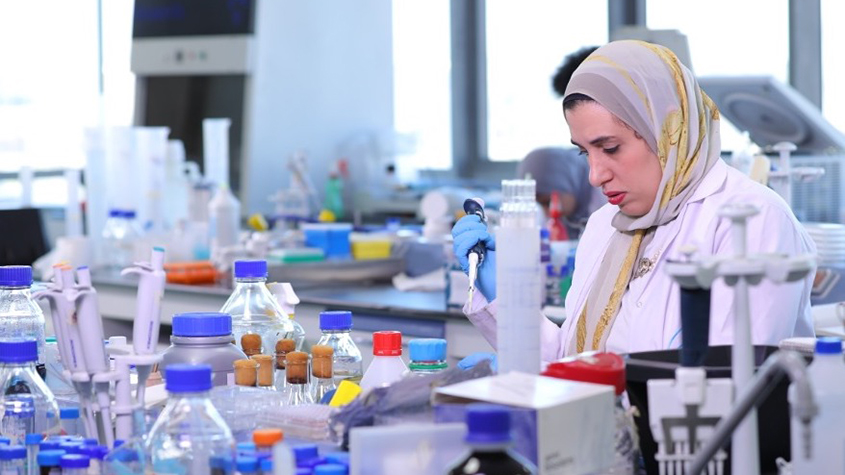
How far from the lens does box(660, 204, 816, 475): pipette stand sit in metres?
1.24

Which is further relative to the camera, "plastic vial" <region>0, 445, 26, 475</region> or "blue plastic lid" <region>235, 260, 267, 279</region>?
"blue plastic lid" <region>235, 260, 267, 279</region>

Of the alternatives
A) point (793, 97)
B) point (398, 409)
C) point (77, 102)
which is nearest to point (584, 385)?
point (398, 409)

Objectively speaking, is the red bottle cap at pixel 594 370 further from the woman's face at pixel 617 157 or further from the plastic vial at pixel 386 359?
the woman's face at pixel 617 157

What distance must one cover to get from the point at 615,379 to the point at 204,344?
651 millimetres

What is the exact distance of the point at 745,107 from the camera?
364 cm

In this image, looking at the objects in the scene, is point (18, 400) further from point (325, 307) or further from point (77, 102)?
point (77, 102)

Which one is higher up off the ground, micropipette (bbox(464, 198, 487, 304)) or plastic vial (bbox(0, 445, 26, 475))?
micropipette (bbox(464, 198, 487, 304))

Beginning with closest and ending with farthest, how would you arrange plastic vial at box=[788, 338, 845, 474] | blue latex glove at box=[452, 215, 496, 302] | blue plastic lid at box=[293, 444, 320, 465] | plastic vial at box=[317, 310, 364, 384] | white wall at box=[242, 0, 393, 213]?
plastic vial at box=[788, 338, 845, 474]
blue plastic lid at box=[293, 444, 320, 465]
plastic vial at box=[317, 310, 364, 384]
blue latex glove at box=[452, 215, 496, 302]
white wall at box=[242, 0, 393, 213]

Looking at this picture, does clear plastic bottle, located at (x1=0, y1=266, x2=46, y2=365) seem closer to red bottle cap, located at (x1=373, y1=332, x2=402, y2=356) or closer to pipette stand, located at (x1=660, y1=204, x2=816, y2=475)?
red bottle cap, located at (x1=373, y1=332, x2=402, y2=356)

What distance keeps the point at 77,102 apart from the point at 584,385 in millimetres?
6341

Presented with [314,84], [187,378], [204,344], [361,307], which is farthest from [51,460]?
[314,84]

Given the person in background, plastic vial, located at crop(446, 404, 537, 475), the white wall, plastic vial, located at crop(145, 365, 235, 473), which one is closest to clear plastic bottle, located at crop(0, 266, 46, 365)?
plastic vial, located at crop(145, 365, 235, 473)

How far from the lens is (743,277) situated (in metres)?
1.25

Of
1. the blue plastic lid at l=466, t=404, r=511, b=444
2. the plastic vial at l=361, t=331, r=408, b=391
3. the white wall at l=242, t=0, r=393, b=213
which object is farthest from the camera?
the white wall at l=242, t=0, r=393, b=213
